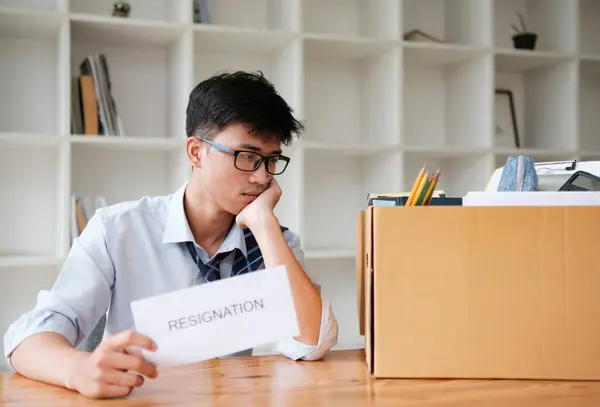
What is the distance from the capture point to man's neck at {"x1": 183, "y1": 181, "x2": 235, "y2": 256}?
1.60m

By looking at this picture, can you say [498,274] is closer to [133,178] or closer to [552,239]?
[552,239]

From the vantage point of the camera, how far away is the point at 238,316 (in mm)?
931

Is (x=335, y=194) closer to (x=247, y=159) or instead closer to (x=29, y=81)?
(x=29, y=81)

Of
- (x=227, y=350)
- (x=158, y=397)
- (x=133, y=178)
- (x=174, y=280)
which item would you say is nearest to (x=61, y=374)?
(x=158, y=397)

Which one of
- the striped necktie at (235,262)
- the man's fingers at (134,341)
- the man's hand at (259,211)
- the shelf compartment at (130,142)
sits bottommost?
the man's fingers at (134,341)

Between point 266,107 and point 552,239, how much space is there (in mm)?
721

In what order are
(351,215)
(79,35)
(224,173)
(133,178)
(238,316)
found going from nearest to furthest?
1. (238,316)
2. (224,173)
3. (79,35)
4. (133,178)
5. (351,215)

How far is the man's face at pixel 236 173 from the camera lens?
150cm

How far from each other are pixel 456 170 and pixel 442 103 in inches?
13.2

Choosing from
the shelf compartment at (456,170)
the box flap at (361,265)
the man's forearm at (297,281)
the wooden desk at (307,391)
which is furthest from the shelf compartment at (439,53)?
the wooden desk at (307,391)

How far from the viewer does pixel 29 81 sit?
2.63m

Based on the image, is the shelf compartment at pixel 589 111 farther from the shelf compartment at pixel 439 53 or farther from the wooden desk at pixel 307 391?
the wooden desk at pixel 307 391

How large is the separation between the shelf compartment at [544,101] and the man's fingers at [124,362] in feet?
8.32

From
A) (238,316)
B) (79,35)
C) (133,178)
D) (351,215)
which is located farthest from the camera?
(351,215)
